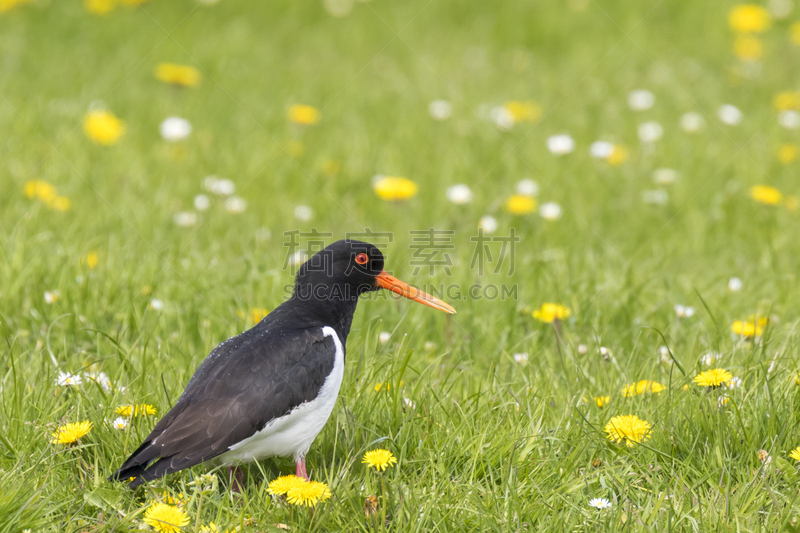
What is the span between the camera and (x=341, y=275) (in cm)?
346

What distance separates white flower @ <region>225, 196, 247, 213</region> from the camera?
557 cm

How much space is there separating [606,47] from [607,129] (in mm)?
1997

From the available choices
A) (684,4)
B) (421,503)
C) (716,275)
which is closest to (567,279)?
(716,275)

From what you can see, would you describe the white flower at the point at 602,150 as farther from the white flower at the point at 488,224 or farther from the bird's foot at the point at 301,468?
the bird's foot at the point at 301,468

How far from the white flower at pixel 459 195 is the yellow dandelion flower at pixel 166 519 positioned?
12.6 ft

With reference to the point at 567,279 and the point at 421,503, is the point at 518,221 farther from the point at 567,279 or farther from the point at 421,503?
the point at 421,503

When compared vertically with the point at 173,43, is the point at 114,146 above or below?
below

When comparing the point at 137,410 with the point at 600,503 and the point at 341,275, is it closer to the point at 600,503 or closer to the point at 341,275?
the point at 341,275

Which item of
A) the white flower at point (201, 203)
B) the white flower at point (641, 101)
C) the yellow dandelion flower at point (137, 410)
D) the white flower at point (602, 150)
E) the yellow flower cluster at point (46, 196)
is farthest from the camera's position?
the white flower at point (641, 101)

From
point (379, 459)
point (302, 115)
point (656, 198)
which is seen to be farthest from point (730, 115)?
point (379, 459)

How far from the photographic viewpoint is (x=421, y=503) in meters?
2.62

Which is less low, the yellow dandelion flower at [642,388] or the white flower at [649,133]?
the white flower at [649,133]

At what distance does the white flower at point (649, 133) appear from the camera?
6.91 meters

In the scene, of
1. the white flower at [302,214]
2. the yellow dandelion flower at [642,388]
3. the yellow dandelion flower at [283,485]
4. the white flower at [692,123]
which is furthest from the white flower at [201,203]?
the white flower at [692,123]
